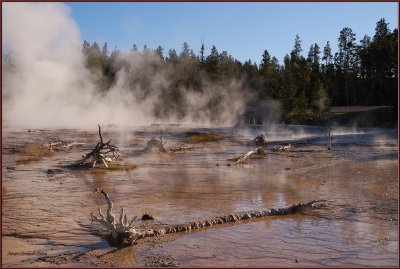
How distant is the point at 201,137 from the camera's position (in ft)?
83.6

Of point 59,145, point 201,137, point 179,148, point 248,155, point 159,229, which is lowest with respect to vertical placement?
point 159,229

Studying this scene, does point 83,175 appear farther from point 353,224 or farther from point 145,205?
point 353,224

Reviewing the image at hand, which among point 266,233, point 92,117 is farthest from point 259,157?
point 92,117

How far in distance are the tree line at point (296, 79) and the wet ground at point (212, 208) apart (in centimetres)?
2465

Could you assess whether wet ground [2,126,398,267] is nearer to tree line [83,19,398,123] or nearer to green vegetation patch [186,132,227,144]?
green vegetation patch [186,132,227,144]

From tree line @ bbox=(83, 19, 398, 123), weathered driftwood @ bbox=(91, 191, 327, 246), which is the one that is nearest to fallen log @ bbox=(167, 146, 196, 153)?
weathered driftwood @ bbox=(91, 191, 327, 246)

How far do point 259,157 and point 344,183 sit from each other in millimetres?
6579

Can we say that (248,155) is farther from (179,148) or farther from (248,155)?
(179,148)

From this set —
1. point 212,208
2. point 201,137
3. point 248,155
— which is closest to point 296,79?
point 201,137

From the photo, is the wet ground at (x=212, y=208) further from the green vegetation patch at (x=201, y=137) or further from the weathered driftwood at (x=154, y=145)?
the green vegetation patch at (x=201, y=137)

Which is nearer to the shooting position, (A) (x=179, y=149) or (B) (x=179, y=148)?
(A) (x=179, y=149)

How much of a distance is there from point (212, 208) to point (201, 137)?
17.1 metres

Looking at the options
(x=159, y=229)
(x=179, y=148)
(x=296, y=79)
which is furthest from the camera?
(x=296, y=79)

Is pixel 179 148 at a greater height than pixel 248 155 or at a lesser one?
greater
